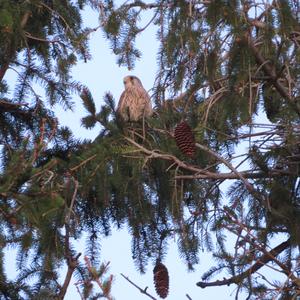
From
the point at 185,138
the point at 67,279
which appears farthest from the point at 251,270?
the point at 67,279

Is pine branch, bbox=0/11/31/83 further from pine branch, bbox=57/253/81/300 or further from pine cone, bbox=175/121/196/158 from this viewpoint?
pine branch, bbox=57/253/81/300

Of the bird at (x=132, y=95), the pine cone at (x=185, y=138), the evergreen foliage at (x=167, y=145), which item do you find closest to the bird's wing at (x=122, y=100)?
the bird at (x=132, y=95)

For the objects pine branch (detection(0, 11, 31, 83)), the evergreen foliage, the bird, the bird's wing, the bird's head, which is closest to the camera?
the evergreen foliage

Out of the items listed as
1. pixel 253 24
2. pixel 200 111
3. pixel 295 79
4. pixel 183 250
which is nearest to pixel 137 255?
pixel 183 250

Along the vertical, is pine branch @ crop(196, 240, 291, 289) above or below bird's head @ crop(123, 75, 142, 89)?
below

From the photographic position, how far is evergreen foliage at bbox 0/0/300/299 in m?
4.24

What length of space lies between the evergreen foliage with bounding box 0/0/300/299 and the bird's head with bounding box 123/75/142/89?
266 centimetres

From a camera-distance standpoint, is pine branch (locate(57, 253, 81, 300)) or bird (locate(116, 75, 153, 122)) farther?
bird (locate(116, 75, 153, 122))

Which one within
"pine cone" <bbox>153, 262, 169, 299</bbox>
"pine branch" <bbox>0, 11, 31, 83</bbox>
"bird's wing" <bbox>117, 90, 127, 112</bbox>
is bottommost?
"pine cone" <bbox>153, 262, 169, 299</bbox>

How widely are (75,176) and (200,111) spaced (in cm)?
84

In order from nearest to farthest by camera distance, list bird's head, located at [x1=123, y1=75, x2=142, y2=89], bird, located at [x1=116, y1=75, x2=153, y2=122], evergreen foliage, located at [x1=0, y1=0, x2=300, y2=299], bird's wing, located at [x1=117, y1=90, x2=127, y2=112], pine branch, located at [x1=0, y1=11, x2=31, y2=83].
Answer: evergreen foliage, located at [x1=0, y1=0, x2=300, y2=299] → pine branch, located at [x1=0, y1=11, x2=31, y2=83] → bird, located at [x1=116, y1=75, x2=153, y2=122] → bird's wing, located at [x1=117, y1=90, x2=127, y2=112] → bird's head, located at [x1=123, y1=75, x2=142, y2=89]

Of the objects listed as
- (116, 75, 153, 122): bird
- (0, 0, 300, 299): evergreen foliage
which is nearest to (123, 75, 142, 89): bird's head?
(116, 75, 153, 122): bird

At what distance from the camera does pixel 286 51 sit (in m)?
4.58

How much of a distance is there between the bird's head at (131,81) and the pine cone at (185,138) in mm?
4193
